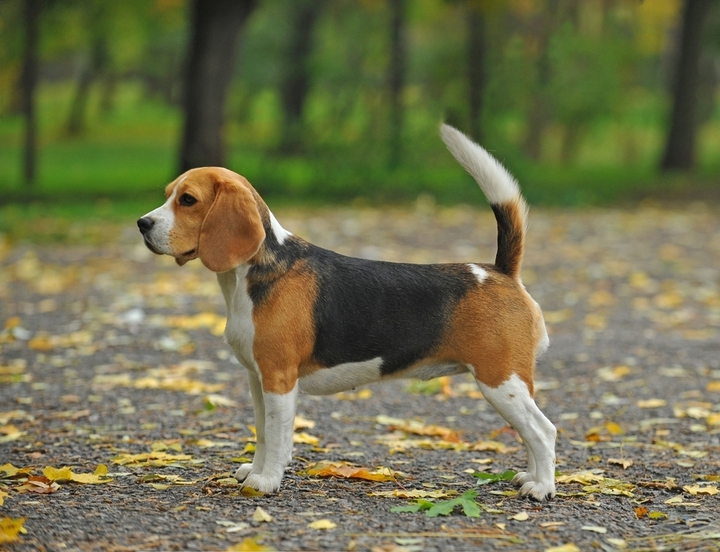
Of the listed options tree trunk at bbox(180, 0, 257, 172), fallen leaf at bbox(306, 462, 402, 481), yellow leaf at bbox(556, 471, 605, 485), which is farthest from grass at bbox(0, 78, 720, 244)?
yellow leaf at bbox(556, 471, 605, 485)

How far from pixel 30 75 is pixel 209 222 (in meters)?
21.1

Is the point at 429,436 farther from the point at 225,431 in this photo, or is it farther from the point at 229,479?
the point at 229,479

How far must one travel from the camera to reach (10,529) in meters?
4.04

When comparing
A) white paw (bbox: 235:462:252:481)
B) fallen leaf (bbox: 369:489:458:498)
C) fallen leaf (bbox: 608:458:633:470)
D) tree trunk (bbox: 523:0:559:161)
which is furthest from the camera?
tree trunk (bbox: 523:0:559:161)

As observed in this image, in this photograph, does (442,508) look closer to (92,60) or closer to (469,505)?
(469,505)

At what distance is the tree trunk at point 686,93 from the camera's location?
85.4 ft

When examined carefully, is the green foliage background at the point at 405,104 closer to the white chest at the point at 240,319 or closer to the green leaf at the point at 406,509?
the white chest at the point at 240,319

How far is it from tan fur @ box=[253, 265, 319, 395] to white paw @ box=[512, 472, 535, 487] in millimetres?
1181

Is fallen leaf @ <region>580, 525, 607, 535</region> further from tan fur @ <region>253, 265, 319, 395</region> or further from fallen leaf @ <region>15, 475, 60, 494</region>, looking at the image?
fallen leaf @ <region>15, 475, 60, 494</region>

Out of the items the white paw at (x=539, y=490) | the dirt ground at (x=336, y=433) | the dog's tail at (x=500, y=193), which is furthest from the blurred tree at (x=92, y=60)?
the white paw at (x=539, y=490)

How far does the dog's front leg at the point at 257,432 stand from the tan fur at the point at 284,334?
27 cm

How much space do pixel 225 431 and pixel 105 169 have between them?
85.5 ft

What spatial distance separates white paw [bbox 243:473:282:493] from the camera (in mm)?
4746

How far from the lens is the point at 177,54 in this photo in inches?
1687
